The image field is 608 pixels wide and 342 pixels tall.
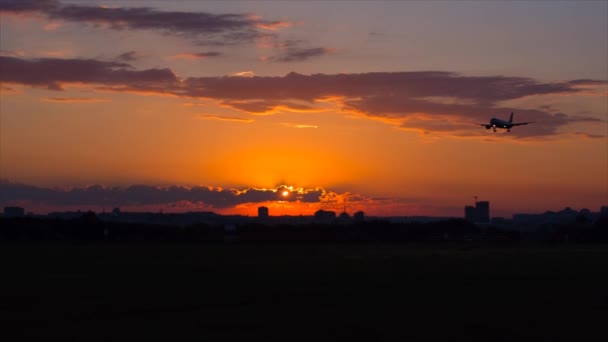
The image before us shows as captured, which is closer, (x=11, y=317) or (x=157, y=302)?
(x=11, y=317)

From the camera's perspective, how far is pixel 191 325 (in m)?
28.0

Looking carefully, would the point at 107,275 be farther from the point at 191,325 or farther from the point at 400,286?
the point at 191,325

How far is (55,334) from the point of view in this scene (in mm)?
25984

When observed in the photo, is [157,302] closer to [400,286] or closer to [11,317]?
[11,317]

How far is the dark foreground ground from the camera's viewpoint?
2669 cm

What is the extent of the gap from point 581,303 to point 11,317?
21398mm

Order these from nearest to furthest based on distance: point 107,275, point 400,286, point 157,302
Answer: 1. point 157,302
2. point 400,286
3. point 107,275

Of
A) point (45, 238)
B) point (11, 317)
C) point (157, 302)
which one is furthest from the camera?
point (45, 238)

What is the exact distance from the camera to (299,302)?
3425cm

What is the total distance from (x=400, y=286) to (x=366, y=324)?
13.5 meters

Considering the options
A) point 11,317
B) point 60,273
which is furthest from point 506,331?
point 60,273

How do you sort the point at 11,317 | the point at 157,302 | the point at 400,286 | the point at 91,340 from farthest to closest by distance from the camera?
1. the point at 400,286
2. the point at 157,302
3. the point at 11,317
4. the point at 91,340

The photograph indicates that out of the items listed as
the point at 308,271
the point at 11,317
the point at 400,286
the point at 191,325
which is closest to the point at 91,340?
the point at 191,325

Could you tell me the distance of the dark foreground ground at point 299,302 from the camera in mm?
26688
